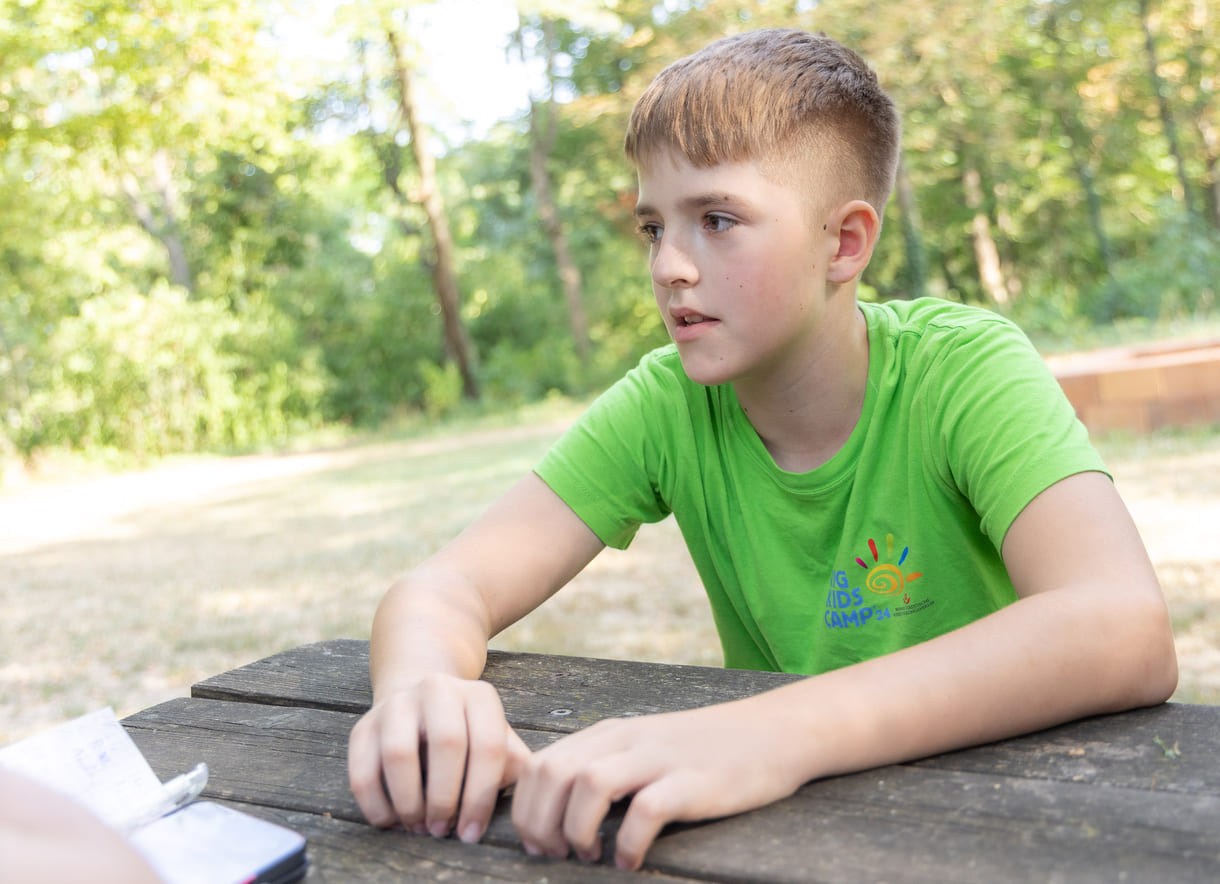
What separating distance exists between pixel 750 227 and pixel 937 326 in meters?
0.35

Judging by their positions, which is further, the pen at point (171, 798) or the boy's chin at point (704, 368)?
the boy's chin at point (704, 368)

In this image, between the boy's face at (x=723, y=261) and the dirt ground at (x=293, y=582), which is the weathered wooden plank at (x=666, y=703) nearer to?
the boy's face at (x=723, y=261)

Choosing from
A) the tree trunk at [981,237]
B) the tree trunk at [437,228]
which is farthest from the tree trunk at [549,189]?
the tree trunk at [981,237]

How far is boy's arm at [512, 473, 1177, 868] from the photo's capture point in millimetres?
818

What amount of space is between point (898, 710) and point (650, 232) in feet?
2.82

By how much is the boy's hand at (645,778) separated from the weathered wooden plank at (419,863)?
0.02 m

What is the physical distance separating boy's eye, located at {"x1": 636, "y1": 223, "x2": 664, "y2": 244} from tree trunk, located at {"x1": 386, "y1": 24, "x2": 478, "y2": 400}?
13.2 meters

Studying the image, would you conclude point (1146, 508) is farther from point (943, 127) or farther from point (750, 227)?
point (943, 127)

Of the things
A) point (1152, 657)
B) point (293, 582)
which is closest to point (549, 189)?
point (293, 582)

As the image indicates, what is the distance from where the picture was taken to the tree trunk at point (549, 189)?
1795cm

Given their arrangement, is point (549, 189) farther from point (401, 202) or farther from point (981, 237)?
point (981, 237)

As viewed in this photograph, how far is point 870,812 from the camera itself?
842 mm

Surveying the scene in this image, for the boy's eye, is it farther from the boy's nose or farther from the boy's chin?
the boy's chin

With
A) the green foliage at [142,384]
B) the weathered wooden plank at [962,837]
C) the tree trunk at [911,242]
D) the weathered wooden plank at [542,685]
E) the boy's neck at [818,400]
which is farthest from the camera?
the tree trunk at [911,242]
